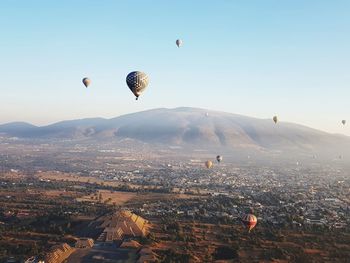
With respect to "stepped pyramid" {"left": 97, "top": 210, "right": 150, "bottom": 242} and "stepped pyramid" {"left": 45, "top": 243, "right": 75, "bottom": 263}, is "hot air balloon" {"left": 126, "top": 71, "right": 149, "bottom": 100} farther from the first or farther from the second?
"stepped pyramid" {"left": 45, "top": 243, "right": 75, "bottom": 263}

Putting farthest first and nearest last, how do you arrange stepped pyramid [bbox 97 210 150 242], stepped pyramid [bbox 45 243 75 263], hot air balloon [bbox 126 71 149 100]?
stepped pyramid [bbox 97 210 150 242], hot air balloon [bbox 126 71 149 100], stepped pyramid [bbox 45 243 75 263]

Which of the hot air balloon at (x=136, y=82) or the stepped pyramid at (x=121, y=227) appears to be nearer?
the hot air balloon at (x=136, y=82)

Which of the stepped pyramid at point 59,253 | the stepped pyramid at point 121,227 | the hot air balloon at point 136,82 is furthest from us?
the stepped pyramid at point 121,227

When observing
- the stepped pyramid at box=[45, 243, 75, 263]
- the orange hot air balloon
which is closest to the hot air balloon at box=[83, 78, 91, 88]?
the orange hot air balloon

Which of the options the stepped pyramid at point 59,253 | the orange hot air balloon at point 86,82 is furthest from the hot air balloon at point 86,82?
the stepped pyramid at point 59,253

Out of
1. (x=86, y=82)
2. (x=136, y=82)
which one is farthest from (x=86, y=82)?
(x=136, y=82)

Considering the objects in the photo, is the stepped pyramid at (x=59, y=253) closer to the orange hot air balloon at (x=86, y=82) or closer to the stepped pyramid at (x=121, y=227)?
the stepped pyramid at (x=121, y=227)

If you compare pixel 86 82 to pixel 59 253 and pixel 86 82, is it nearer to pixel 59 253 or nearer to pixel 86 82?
pixel 86 82

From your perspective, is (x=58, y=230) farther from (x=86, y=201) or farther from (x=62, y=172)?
(x=62, y=172)
